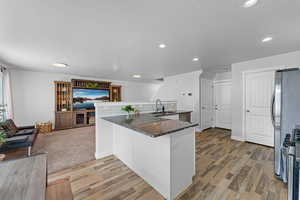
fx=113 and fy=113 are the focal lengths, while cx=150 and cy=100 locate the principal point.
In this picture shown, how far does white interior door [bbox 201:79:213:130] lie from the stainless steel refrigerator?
2835mm

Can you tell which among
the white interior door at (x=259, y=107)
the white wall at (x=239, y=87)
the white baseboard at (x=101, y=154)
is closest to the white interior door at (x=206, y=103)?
the white wall at (x=239, y=87)

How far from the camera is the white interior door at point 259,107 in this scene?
3.08 meters

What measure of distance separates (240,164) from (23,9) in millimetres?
4246

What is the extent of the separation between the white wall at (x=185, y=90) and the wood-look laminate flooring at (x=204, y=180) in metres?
2.34

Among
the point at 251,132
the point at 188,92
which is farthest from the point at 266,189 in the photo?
the point at 188,92

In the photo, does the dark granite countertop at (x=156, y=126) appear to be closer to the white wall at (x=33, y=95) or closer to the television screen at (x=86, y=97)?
the television screen at (x=86, y=97)

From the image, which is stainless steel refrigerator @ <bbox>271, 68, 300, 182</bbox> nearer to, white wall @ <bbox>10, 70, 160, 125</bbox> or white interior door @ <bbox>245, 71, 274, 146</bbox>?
white interior door @ <bbox>245, 71, 274, 146</bbox>

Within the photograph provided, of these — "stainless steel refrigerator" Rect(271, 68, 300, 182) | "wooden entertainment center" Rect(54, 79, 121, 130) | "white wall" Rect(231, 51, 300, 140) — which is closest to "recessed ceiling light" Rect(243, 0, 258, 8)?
"stainless steel refrigerator" Rect(271, 68, 300, 182)

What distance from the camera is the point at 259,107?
3236mm

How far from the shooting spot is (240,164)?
7.50ft

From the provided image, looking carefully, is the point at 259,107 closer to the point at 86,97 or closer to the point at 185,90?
the point at 185,90

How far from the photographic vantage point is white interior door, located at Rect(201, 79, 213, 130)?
4.73 meters

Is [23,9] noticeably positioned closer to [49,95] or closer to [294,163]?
[294,163]

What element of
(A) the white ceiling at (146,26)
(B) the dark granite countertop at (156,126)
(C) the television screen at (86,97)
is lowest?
(B) the dark granite countertop at (156,126)
